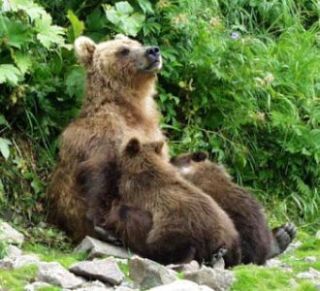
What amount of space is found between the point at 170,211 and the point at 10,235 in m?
1.34

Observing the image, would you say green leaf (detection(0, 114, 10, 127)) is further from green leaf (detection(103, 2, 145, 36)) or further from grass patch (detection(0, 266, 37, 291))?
grass patch (detection(0, 266, 37, 291))

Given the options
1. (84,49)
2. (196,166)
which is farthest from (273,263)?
(84,49)

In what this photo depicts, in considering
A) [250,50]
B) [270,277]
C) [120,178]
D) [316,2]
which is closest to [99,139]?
[120,178]

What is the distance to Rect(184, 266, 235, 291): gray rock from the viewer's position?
6879 mm

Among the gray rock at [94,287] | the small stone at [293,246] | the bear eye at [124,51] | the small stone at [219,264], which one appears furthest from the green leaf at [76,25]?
the gray rock at [94,287]

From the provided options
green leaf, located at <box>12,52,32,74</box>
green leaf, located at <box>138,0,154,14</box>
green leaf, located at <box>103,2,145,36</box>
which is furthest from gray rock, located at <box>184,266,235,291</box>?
green leaf, located at <box>138,0,154,14</box>

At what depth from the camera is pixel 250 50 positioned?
11.7 m

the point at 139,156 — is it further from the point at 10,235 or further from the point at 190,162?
the point at 10,235

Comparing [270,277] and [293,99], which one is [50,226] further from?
[293,99]

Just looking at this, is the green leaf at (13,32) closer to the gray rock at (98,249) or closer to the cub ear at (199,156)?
the cub ear at (199,156)

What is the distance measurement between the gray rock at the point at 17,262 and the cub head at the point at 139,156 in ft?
4.07

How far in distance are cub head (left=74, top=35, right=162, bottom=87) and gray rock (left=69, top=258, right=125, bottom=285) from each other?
309 centimetres

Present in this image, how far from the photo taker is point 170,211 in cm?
801

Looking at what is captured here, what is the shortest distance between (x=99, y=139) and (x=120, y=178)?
67cm
